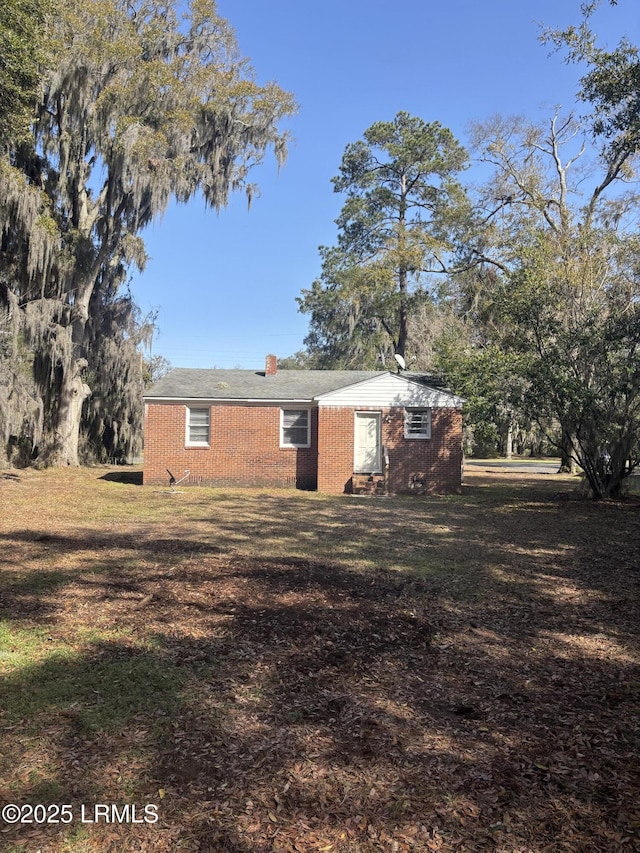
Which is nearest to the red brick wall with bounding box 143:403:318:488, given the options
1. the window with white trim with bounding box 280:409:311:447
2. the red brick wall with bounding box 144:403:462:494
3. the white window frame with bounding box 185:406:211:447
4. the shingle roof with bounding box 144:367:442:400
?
the red brick wall with bounding box 144:403:462:494

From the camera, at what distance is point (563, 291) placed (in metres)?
15.2

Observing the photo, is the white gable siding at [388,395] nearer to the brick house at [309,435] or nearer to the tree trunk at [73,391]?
the brick house at [309,435]

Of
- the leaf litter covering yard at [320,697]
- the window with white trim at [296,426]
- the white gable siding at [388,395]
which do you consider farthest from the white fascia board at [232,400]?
the leaf litter covering yard at [320,697]

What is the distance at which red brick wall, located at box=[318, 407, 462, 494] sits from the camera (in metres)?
16.6

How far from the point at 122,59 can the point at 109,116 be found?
1.73 metres

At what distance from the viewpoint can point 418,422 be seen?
1702cm

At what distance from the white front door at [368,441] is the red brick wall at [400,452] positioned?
23 cm

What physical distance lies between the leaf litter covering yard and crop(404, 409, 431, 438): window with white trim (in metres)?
9.05

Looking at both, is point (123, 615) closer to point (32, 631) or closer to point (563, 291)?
point (32, 631)

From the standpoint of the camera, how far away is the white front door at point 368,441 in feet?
55.4

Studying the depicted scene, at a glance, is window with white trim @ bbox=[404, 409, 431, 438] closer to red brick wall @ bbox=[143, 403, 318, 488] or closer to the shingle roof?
the shingle roof

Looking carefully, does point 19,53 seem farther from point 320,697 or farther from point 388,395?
point 320,697

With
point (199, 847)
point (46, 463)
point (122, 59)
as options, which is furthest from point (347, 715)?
point (122, 59)

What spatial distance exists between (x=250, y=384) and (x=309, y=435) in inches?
108
